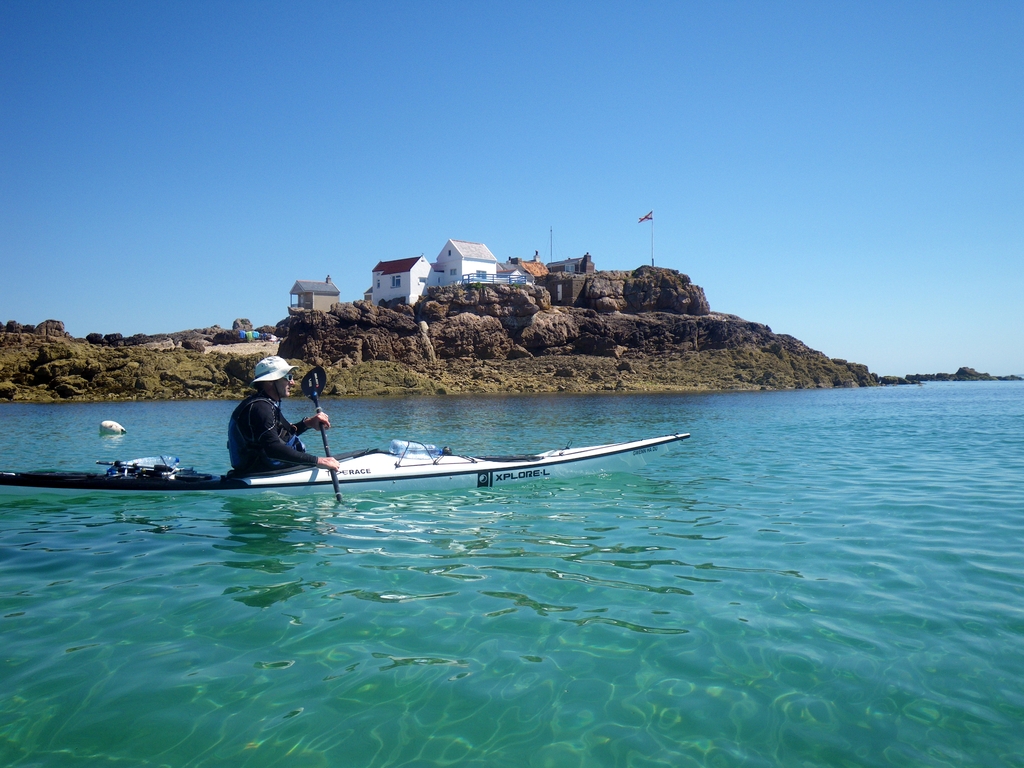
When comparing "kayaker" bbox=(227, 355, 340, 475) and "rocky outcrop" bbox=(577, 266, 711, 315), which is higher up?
"rocky outcrop" bbox=(577, 266, 711, 315)

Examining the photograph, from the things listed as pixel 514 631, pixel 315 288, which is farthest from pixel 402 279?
pixel 514 631

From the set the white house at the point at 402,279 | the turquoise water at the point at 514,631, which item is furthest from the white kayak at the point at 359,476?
the white house at the point at 402,279

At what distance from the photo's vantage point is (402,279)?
63.5m

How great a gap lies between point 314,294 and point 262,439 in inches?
2613

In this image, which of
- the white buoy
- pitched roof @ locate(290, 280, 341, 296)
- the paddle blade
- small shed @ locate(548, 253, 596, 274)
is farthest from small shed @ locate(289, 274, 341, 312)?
the paddle blade

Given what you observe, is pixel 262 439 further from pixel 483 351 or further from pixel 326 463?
pixel 483 351

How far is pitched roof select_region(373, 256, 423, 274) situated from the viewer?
208 feet

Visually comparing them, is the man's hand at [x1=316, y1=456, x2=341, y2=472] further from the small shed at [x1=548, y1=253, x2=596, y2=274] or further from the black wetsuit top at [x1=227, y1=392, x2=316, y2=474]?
the small shed at [x1=548, y1=253, x2=596, y2=274]

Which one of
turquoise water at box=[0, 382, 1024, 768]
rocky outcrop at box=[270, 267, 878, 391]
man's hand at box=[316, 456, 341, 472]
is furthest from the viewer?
rocky outcrop at box=[270, 267, 878, 391]

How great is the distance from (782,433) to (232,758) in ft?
61.7

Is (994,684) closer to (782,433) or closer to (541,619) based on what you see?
(541,619)

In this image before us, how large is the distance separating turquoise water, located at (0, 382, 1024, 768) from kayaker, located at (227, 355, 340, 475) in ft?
1.90

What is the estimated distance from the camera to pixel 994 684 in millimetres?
3668

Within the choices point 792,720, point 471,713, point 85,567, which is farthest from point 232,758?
point 85,567
